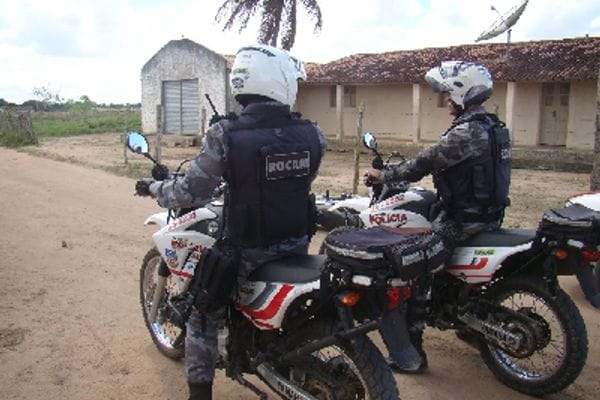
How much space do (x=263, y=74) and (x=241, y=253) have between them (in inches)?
33.8

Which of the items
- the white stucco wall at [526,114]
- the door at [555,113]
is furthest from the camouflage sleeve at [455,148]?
the door at [555,113]

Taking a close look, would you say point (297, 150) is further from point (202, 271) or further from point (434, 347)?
point (434, 347)

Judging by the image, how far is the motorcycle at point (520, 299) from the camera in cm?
348

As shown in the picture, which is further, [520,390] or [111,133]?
[111,133]

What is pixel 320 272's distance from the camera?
2.70 m

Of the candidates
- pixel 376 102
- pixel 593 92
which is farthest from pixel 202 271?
pixel 376 102

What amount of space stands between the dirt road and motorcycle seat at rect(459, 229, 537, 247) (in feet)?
2.91

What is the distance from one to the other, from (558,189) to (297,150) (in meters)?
12.7

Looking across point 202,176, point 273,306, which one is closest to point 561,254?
point 273,306

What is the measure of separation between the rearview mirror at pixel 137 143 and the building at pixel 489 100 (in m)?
14.8

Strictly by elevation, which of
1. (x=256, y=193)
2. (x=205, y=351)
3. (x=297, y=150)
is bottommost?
(x=205, y=351)

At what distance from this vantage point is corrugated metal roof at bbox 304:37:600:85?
64.3 ft

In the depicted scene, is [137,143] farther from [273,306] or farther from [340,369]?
[340,369]

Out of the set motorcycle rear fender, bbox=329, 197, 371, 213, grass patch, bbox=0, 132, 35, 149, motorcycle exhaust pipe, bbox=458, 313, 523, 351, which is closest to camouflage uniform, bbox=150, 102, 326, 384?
motorcycle exhaust pipe, bbox=458, 313, 523, 351
